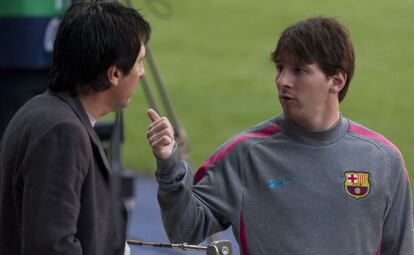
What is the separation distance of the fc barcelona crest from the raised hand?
557mm

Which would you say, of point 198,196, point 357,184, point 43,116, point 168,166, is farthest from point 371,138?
point 43,116

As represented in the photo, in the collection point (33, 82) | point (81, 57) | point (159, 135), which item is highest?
point (81, 57)

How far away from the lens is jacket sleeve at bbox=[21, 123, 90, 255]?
9.76 ft

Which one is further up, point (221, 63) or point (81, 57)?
point (81, 57)

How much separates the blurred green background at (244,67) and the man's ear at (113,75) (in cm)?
577

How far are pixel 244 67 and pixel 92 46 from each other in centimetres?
1117

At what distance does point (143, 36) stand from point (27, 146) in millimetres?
450

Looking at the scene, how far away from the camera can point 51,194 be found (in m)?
2.98

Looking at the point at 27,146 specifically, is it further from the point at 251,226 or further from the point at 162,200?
the point at 251,226

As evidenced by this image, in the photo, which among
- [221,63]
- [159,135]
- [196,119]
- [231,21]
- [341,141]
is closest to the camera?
[159,135]

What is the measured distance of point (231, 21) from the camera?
17.1 m

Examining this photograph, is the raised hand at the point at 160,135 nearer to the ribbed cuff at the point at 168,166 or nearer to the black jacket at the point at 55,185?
the ribbed cuff at the point at 168,166

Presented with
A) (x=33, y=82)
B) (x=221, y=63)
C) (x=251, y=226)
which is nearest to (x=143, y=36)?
(x=251, y=226)

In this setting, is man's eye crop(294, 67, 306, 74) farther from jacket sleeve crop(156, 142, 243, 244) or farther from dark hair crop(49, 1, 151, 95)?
dark hair crop(49, 1, 151, 95)
